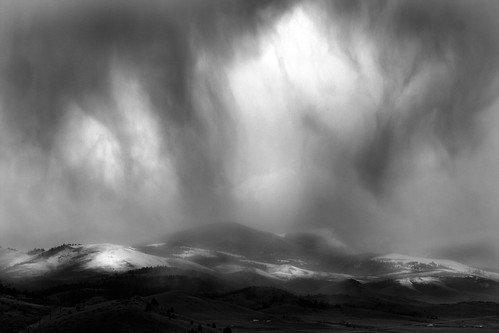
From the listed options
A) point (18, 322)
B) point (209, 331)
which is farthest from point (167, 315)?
point (18, 322)

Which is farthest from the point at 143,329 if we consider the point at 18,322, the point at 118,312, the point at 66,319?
the point at 18,322

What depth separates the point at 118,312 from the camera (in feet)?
482

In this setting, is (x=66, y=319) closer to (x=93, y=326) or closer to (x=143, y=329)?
(x=93, y=326)

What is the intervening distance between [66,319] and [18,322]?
2204cm

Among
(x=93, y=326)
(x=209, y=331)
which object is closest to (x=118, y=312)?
(x=93, y=326)

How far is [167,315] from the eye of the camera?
6358 inches

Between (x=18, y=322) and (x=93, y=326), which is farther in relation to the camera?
(x=18, y=322)

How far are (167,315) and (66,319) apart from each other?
2800 centimetres

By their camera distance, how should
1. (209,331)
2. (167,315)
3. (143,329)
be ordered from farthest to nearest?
1. (167,315)
2. (209,331)
3. (143,329)

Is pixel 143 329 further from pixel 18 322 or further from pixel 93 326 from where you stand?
pixel 18 322

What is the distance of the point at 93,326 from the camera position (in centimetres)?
13875

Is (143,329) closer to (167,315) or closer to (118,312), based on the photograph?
(118,312)

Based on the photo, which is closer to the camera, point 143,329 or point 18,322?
point 143,329

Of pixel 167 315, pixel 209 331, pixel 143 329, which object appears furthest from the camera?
pixel 167 315
